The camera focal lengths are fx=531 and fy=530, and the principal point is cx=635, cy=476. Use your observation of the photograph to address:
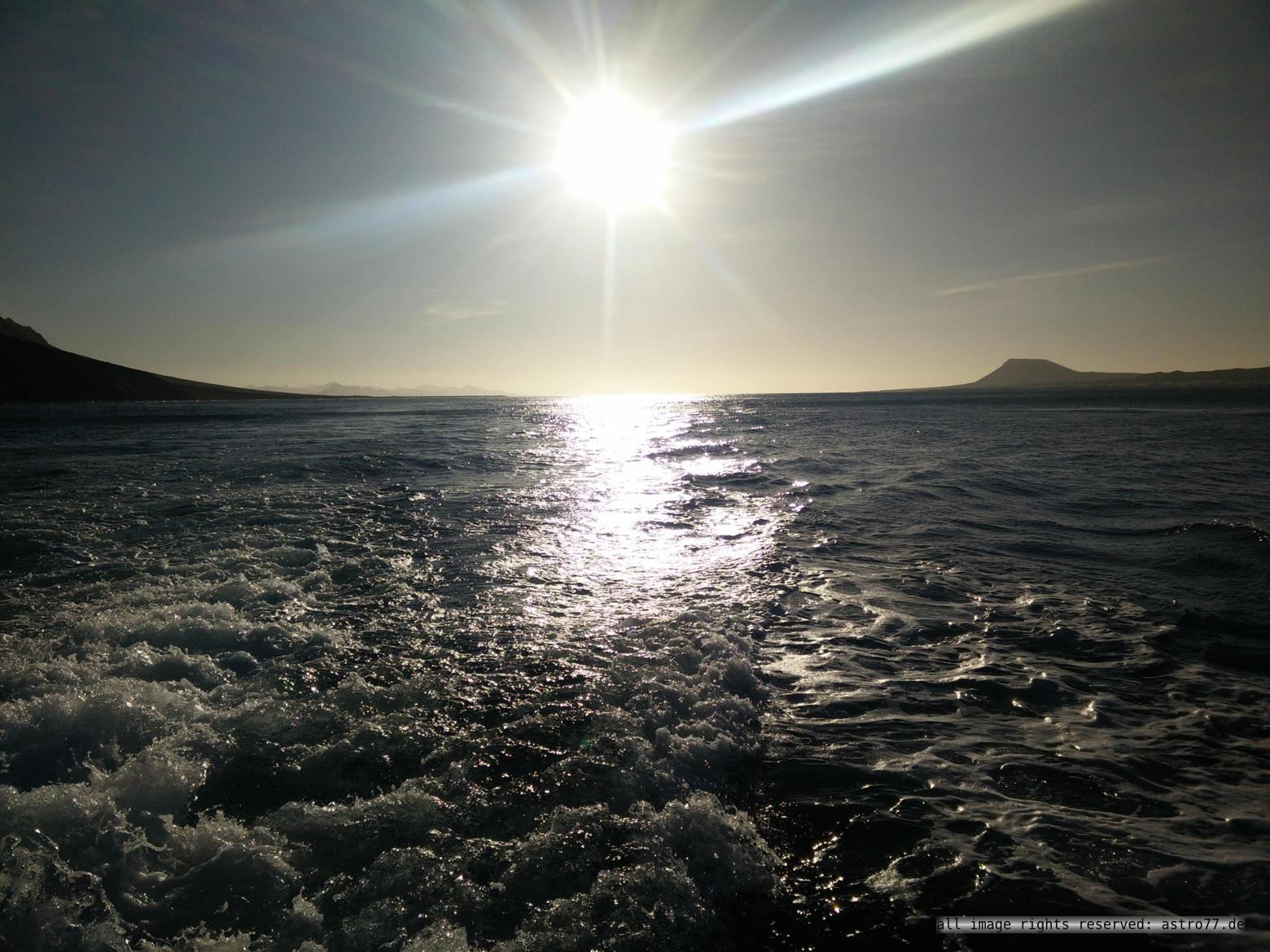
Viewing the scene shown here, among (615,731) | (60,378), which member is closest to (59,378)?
(60,378)

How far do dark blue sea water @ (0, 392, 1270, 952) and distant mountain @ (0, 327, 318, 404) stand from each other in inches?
3766

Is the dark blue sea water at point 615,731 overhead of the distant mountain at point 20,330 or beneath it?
beneath

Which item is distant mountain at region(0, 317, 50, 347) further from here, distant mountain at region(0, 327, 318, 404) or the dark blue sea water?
the dark blue sea water

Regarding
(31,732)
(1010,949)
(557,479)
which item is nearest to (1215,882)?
(1010,949)

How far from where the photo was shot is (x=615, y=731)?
4.66 meters

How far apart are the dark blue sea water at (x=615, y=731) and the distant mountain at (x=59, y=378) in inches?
3766

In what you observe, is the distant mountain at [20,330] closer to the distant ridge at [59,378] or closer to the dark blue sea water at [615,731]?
the distant ridge at [59,378]

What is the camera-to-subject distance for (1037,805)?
12.9 feet

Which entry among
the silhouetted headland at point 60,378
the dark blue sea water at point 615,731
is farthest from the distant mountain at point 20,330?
the dark blue sea water at point 615,731

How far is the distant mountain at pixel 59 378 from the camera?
2928 inches

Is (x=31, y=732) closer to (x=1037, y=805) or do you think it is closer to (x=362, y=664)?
(x=362, y=664)

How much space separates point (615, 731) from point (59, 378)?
371 feet

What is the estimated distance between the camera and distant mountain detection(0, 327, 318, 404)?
74.4 meters

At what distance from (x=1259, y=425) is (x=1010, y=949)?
163 ft
